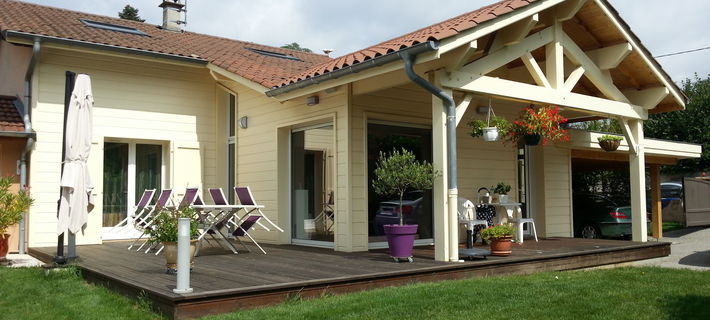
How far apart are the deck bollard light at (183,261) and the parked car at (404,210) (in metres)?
3.87

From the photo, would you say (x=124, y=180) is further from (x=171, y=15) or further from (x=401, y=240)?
(x=401, y=240)

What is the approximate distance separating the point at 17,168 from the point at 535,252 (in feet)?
25.7

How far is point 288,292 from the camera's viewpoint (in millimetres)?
5000

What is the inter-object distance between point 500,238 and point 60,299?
4588 mm

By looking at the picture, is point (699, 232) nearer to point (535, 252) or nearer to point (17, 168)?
point (535, 252)

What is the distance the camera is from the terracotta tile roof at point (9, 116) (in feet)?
29.4

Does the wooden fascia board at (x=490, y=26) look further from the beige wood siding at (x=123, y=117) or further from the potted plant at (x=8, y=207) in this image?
the beige wood siding at (x=123, y=117)

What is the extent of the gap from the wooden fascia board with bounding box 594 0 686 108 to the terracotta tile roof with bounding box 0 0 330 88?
4578 mm

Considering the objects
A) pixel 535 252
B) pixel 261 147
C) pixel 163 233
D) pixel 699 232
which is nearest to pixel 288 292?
pixel 163 233

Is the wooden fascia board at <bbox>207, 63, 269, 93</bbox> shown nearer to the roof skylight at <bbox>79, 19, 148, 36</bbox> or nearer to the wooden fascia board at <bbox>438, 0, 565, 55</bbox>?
the roof skylight at <bbox>79, 19, 148, 36</bbox>

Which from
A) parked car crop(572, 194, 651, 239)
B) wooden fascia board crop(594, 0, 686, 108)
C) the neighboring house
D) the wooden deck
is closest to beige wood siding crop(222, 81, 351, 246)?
the neighboring house

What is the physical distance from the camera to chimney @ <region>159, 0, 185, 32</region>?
13.9m

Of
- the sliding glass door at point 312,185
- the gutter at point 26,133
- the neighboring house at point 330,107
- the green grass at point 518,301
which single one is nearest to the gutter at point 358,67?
the neighboring house at point 330,107

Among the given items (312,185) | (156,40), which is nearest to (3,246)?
(312,185)
